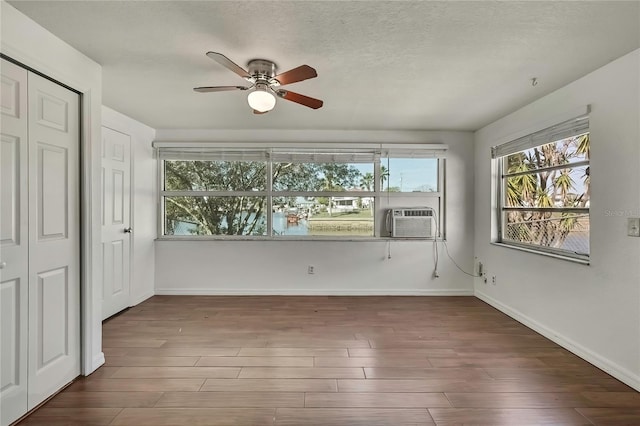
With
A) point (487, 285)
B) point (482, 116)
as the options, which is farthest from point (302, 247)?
point (482, 116)

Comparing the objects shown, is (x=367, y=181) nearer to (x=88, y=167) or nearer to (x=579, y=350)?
(x=579, y=350)

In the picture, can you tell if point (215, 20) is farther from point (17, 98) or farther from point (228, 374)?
point (228, 374)

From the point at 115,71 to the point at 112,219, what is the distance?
5.42 feet

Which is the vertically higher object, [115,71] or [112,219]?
[115,71]

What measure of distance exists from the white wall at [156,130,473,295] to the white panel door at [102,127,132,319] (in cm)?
60

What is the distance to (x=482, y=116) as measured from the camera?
3469 millimetres

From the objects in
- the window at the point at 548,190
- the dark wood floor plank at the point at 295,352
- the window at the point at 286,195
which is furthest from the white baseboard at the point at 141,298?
the window at the point at 548,190

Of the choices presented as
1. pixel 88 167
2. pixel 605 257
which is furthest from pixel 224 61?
pixel 605 257

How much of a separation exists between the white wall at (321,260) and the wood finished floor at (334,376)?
0.79 m

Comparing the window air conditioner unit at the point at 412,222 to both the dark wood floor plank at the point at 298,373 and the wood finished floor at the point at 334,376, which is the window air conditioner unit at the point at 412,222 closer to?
the wood finished floor at the point at 334,376

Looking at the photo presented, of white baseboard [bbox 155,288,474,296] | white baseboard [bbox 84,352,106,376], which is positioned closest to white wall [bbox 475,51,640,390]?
white baseboard [bbox 155,288,474,296]

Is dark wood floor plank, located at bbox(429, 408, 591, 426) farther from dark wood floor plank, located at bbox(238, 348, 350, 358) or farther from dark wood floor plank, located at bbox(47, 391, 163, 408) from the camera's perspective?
dark wood floor plank, located at bbox(47, 391, 163, 408)

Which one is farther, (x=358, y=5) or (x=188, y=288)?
(x=188, y=288)

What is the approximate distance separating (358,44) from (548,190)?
2.39m
